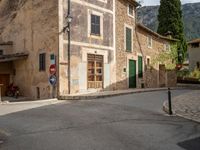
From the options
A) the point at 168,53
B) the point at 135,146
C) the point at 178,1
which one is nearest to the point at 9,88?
Result: the point at 135,146

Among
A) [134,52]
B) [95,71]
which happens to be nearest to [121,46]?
[134,52]

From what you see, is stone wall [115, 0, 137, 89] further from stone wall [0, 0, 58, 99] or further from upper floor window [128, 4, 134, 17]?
stone wall [0, 0, 58, 99]

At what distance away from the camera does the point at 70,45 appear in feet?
59.0

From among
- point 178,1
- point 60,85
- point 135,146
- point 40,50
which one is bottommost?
point 135,146

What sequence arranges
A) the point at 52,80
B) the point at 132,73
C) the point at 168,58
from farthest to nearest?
the point at 168,58 → the point at 132,73 → the point at 52,80

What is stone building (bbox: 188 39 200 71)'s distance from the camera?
44000 millimetres

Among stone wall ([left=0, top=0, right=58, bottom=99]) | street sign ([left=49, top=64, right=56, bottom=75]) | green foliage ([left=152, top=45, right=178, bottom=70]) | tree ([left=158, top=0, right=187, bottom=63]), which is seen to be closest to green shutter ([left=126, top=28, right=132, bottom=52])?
green foliage ([left=152, top=45, right=178, bottom=70])

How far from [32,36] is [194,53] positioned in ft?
103

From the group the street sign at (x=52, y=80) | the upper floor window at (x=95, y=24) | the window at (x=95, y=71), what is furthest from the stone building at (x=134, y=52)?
the street sign at (x=52, y=80)

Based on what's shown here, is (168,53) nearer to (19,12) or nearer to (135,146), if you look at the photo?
(19,12)

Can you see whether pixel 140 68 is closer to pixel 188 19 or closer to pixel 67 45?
pixel 67 45

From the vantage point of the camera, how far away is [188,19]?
332ft

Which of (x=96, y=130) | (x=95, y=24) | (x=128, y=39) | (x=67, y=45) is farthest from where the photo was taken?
(x=128, y=39)

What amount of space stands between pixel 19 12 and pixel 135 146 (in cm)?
1773
